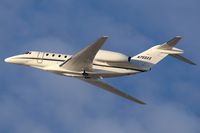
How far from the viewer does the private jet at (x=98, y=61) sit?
183ft

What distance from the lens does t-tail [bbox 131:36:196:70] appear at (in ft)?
189

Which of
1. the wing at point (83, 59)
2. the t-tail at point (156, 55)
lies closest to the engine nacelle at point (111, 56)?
the wing at point (83, 59)

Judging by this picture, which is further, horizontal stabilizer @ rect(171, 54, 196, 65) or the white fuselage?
horizontal stabilizer @ rect(171, 54, 196, 65)

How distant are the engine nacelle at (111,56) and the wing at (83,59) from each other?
4.04 ft

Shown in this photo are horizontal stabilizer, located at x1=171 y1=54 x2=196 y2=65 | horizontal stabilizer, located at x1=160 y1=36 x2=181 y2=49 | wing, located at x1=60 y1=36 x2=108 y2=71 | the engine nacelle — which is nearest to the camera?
wing, located at x1=60 y1=36 x2=108 y2=71

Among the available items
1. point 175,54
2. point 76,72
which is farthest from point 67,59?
point 175,54

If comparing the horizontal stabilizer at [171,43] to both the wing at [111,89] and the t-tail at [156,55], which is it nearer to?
the t-tail at [156,55]

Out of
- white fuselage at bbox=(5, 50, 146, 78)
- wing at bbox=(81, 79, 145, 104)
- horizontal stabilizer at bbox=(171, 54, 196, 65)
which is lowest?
wing at bbox=(81, 79, 145, 104)

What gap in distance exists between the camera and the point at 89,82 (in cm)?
6169

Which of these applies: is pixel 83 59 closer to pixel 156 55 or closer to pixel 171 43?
pixel 156 55

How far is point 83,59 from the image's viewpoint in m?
55.4

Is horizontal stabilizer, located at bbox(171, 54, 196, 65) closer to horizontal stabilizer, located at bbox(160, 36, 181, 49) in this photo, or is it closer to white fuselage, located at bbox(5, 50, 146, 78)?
horizontal stabilizer, located at bbox(160, 36, 181, 49)

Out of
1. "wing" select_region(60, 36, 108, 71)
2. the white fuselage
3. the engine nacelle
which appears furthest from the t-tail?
"wing" select_region(60, 36, 108, 71)

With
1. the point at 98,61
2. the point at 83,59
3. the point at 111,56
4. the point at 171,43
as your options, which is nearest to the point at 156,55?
the point at 171,43
